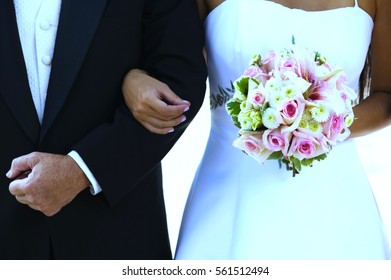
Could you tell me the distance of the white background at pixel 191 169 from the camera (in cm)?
Answer: 575

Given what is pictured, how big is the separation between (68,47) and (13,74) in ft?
0.70

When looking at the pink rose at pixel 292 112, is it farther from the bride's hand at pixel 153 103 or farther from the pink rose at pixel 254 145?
the bride's hand at pixel 153 103

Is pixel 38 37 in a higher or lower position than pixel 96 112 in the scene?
higher

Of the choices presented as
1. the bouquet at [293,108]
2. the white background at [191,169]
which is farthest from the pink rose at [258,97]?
the white background at [191,169]

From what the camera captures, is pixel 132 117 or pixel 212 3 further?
pixel 212 3

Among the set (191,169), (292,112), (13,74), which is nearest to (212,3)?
(292,112)

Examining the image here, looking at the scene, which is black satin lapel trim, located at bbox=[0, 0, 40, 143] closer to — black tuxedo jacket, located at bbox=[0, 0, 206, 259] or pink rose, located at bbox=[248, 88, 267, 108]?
black tuxedo jacket, located at bbox=[0, 0, 206, 259]

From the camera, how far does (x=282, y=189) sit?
10.9ft

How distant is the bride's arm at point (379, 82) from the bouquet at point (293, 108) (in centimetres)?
41

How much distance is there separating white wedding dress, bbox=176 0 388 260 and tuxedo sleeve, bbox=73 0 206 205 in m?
0.21

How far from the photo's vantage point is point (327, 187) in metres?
3.34

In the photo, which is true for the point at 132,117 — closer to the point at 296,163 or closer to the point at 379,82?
the point at 296,163

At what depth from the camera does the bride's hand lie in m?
3.03

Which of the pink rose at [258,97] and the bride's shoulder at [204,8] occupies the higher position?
the bride's shoulder at [204,8]
